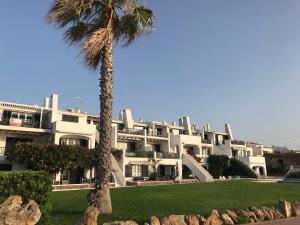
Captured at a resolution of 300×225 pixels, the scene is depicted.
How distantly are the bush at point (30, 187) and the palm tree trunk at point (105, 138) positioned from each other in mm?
2595

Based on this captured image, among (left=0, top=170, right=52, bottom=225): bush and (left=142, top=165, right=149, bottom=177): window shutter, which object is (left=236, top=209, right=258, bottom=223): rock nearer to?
(left=0, top=170, right=52, bottom=225): bush

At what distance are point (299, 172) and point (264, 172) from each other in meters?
14.0

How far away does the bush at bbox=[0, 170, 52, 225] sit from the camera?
10523 millimetres

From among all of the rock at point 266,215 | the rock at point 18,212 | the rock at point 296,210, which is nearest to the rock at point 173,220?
the rock at point 18,212

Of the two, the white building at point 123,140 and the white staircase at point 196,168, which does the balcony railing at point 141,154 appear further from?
the white staircase at point 196,168

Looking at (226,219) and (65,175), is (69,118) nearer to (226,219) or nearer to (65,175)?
(65,175)

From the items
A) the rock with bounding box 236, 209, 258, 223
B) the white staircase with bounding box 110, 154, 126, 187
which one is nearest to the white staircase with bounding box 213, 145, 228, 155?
the white staircase with bounding box 110, 154, 126, 187

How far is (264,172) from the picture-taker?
65438 mm

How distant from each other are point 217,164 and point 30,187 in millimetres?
49228

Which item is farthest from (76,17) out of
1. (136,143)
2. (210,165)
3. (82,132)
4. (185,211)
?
(210,165)

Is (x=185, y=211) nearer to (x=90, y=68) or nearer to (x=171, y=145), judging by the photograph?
(x=90, y=68)

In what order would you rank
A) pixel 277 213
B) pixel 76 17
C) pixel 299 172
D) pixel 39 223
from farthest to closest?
pixel 299 172 → pixel 76 17 → pixel 277 213 → pixel 39 223

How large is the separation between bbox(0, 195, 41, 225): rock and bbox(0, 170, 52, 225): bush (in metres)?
0.61

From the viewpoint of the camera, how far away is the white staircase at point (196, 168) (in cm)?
4579
